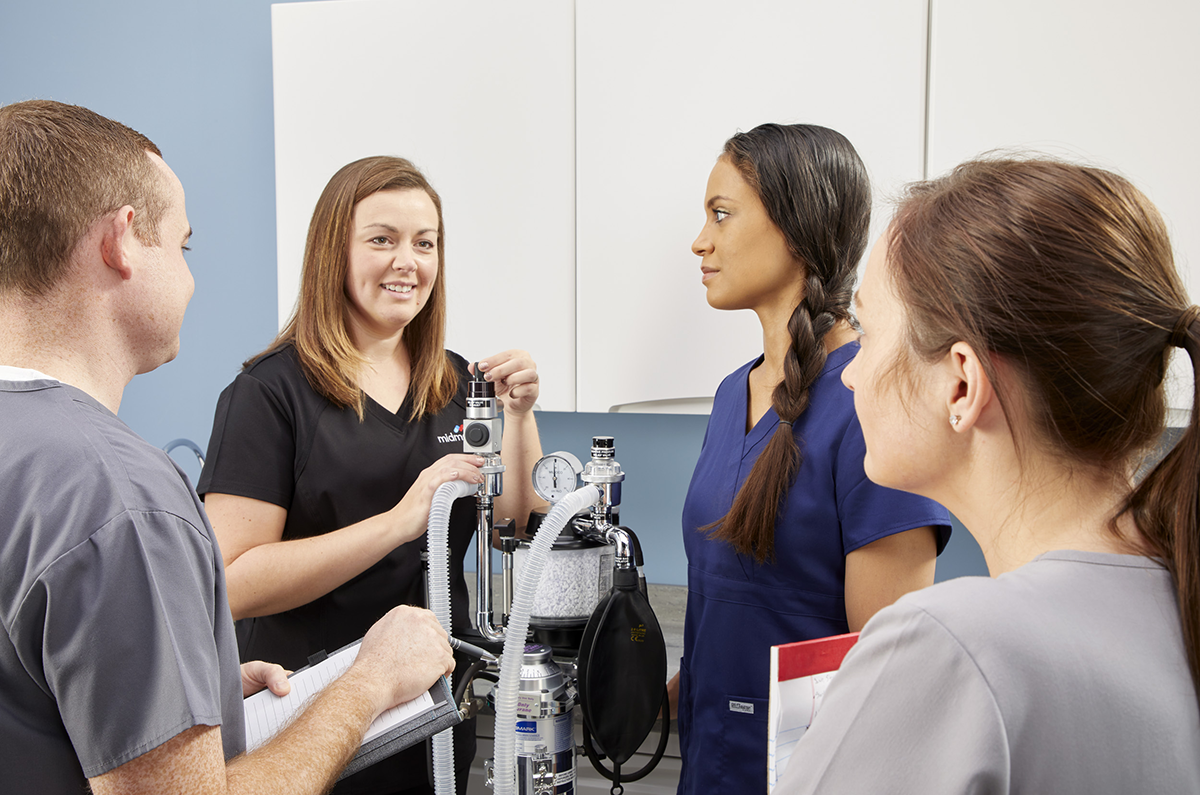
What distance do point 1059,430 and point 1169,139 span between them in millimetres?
1327

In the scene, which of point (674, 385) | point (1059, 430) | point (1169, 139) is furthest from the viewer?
point (674, 385)

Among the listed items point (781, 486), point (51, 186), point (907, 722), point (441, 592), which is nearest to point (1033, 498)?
point (907, 722)

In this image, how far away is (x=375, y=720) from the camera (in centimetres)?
85

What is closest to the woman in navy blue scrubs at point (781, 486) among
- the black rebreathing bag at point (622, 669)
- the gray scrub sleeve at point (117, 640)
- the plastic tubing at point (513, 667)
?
the black rebreathing bag at point (622, 669)

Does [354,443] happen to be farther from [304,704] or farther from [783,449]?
[783,449]

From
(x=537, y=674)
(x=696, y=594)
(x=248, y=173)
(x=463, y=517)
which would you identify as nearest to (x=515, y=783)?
(x=537, y=674)

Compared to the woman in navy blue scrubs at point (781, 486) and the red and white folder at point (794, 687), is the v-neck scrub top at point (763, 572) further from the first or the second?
the red and white folder at point (794, 687)

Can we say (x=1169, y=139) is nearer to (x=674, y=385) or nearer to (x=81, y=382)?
(x=674, y=385)

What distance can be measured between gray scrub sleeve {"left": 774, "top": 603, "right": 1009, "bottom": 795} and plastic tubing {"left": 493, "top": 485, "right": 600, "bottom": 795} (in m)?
0.48

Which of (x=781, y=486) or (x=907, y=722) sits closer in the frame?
(x=907, y=722)

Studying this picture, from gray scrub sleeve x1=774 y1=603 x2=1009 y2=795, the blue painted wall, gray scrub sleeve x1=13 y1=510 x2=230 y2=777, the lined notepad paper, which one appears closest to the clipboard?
the lined notepad paper

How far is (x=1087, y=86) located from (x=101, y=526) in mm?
1796

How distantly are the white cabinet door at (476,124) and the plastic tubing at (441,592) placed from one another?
30.9 inches

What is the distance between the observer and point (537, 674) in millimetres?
980
